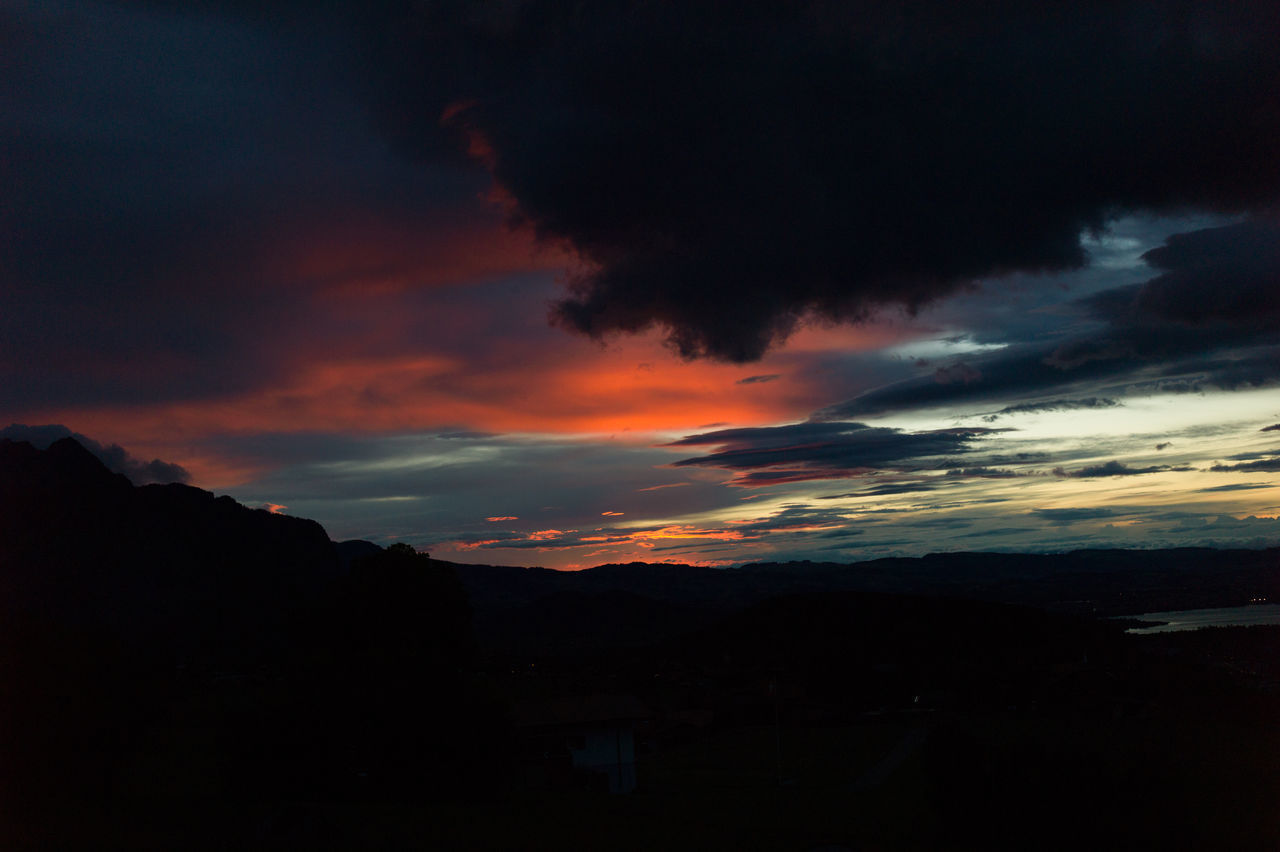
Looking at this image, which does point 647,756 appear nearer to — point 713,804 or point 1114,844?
point 713,804

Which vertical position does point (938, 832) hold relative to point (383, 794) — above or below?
below

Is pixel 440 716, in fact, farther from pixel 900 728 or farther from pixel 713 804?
pixel 900 728

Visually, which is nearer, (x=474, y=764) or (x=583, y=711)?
(x=474, y=764)

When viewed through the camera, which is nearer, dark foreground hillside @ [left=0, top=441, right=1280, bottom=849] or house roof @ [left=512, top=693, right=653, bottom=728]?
dark foreground hillside @ [left=0, top=441, right=1280, bottom=849]

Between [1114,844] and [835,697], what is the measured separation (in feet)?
274

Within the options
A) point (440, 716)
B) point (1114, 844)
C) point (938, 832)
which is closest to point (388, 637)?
point (440, 716)

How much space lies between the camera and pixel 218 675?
132000 mm

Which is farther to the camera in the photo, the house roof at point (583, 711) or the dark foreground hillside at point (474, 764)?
the house roof at point (583, 711)

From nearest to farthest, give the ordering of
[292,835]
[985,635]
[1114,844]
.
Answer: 1. [292,835]
2. [1114,844]
3. [985,635]

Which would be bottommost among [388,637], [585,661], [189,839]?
[585,661]

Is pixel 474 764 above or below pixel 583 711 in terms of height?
above

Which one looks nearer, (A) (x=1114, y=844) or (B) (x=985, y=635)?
(A) (x=1114, y=844)

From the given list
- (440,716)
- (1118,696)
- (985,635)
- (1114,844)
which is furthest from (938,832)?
(985,635)

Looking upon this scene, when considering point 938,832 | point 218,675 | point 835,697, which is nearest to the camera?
point 938,832
